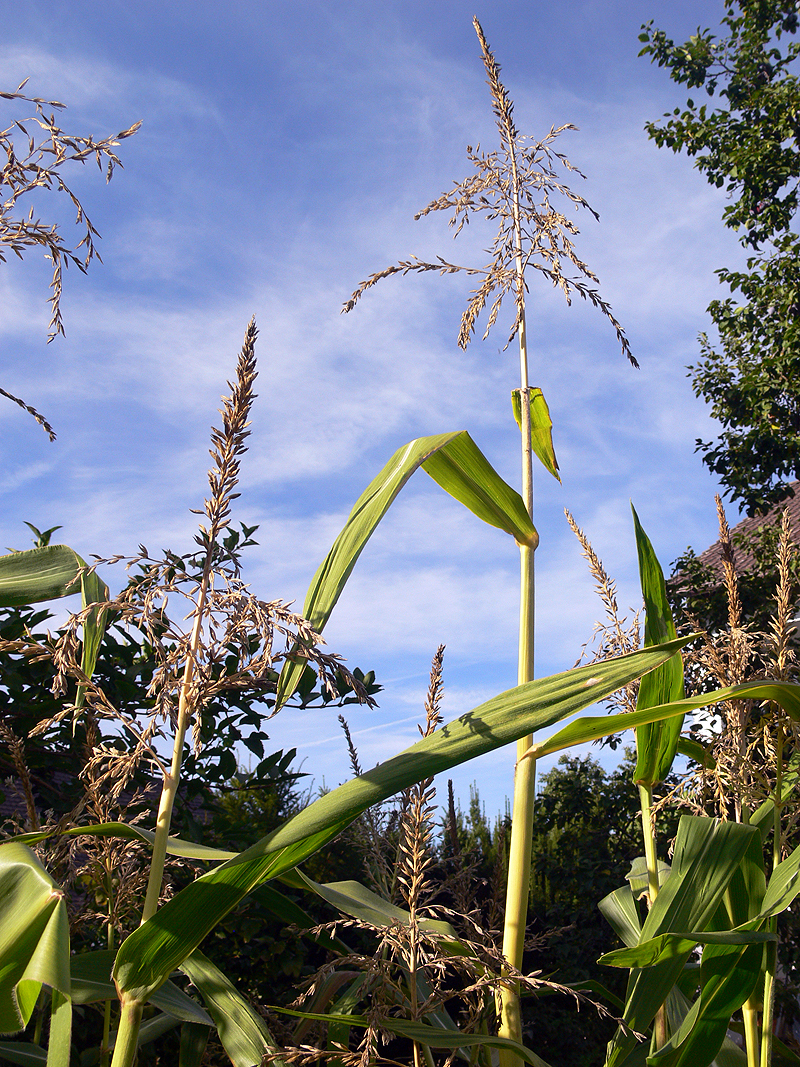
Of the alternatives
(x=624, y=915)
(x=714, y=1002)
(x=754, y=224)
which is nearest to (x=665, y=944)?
(x=714, y=1002)

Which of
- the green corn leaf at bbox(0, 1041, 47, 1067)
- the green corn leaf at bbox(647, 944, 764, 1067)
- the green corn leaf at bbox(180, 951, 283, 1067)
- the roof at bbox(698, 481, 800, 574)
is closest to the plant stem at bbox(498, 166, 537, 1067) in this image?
the green corn leaf at bbox(647, 944, 764, 1067)

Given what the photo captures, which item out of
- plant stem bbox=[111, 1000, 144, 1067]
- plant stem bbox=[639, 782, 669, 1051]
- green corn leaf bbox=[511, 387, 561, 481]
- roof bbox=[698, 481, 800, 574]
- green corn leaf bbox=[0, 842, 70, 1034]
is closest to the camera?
green corn leaf bbox=[0, 842, 70, 1034]

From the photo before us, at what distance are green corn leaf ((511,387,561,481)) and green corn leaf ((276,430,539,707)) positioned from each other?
0.36m

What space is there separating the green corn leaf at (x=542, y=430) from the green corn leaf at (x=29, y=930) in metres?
1.26

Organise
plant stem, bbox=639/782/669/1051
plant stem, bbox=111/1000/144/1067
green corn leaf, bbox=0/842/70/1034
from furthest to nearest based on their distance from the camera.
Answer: plant stem, bbox=639/782/669/1051
plant stem, bbox=111/1000/144/1067
green corn leaf, bbox=0/842/70/1034

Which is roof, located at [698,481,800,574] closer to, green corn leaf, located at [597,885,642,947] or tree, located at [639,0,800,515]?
tree, located at [639,0,800,515]

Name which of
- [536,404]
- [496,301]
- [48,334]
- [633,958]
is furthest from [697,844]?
[48,334]

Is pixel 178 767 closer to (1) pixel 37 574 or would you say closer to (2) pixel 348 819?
(2) pixel 348 819

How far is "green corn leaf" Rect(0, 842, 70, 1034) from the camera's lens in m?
0.67

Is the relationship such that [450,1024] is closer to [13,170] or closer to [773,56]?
[13,170]

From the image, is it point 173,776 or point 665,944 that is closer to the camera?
point 173,776

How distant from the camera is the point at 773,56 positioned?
8.71 m

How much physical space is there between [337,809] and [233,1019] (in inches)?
19.7

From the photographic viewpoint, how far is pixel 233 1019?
3.73ft
